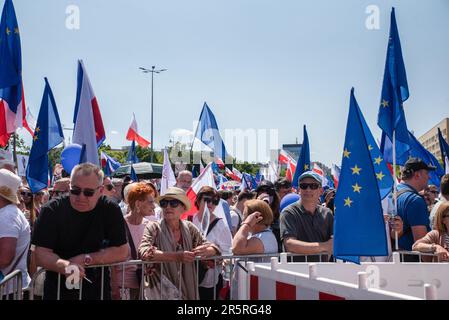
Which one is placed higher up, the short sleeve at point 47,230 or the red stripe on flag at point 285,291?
the short sleeve at point 47,230

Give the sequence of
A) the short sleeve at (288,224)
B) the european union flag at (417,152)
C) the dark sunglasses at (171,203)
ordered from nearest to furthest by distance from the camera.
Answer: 1. the dark sunglasses at (171,203)
2. the short sleeve at (288,224)
3. the european union flag at (417,152)

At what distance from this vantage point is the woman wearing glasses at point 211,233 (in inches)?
195

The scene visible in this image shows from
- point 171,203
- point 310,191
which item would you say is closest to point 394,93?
point 310,191

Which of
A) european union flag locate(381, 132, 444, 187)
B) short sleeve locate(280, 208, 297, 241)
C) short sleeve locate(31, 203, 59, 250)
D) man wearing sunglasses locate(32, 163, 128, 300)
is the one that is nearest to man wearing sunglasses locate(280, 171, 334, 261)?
short sleeve locate(280, 208, 297, 241)

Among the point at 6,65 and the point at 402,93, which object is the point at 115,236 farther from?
the point at 6,65

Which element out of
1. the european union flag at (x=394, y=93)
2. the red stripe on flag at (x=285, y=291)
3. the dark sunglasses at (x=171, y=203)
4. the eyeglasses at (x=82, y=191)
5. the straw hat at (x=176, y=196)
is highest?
the european union flag at (x=394, y=93)

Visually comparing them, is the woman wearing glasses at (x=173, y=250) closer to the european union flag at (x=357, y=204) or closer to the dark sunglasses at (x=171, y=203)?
the dark sunglasses at (x=171, y=203)

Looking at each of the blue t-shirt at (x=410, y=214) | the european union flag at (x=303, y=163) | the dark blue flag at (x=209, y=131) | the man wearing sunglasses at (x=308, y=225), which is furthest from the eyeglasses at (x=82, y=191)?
the dark blue flag at (x=209, y=131)

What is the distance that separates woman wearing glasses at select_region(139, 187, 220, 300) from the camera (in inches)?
175

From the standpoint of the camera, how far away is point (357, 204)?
4.05 m

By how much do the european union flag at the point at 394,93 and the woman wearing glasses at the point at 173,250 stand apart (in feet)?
8.90

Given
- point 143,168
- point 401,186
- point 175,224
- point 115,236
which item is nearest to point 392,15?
point 401,186

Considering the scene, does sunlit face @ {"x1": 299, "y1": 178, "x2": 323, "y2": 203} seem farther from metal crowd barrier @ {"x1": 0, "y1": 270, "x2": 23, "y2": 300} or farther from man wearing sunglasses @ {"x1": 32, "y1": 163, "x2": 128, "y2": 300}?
metal crowd barrier @ {"x1": 0, "y1": 270, "x2": 23, "y2": 300}
